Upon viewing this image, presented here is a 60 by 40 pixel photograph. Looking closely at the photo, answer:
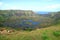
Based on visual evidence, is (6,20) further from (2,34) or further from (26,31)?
(26,31)

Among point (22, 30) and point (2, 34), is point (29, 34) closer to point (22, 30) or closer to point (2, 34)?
point (22, 30)


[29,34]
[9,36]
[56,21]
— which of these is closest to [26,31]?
[29,34]

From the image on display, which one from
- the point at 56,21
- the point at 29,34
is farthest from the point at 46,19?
the point at 29,34

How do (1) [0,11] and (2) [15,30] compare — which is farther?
(1) [0,11]

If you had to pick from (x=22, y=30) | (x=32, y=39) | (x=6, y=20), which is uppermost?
(x=6, y=20)

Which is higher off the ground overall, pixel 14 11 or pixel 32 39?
pixel 14 11

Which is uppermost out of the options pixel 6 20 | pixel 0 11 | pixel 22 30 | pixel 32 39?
pixel 0 11
